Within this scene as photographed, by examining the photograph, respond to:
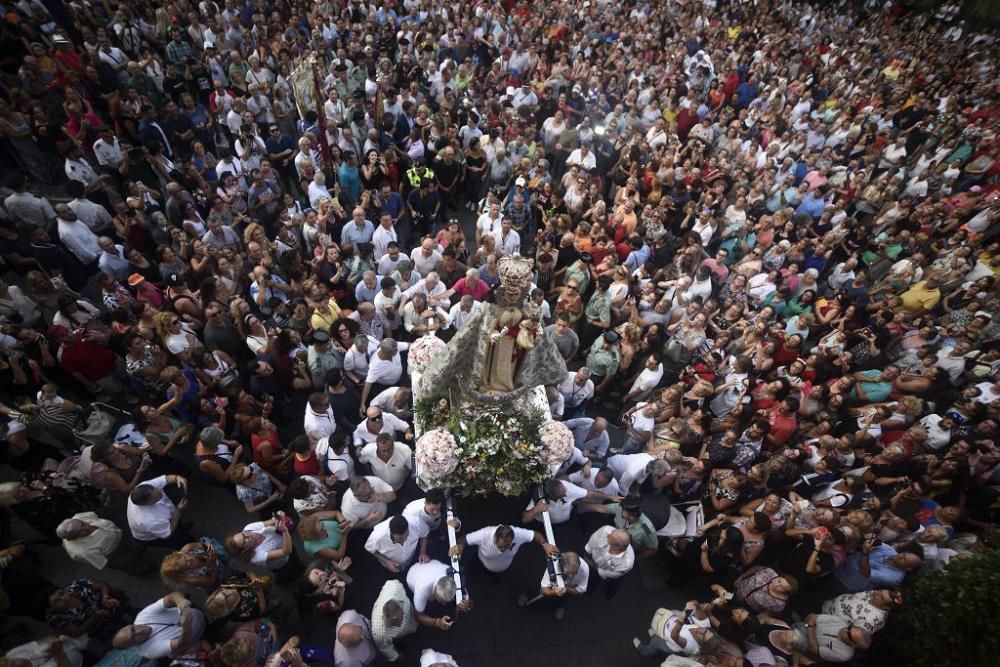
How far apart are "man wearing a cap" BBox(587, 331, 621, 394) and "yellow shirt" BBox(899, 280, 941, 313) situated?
7004mm

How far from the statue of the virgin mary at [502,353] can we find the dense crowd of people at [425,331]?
1.30 meters

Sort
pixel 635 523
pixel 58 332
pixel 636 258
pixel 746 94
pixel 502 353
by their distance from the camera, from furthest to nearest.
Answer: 1. pixel 746 94
2. pixel 636 258
3. pixel 58 332
4. pixel 635 523
5. pixel 502 353

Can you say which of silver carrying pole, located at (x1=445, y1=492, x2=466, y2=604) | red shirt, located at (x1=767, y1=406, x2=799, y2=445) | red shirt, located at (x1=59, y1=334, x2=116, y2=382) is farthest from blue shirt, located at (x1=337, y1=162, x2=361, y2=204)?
red shirt, located at (x1=767, y1=406, x2=799, y2=445)

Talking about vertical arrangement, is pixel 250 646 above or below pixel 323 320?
below

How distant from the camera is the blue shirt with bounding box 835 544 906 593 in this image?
654 cm

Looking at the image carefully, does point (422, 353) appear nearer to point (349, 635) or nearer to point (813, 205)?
point (349, 635)

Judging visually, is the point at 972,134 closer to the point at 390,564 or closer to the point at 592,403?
the point at 592,403

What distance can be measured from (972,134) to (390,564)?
1998 centimetres

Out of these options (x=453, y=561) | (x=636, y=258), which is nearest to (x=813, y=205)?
(x=636, y=258)

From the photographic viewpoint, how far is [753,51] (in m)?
19.3

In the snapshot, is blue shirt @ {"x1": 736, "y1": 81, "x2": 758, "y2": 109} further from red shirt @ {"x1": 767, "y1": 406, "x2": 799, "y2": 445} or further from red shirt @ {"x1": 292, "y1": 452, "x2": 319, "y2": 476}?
red shirt @ {"x1": 292, "y1": 452, "x2": 319, "y2": 476}

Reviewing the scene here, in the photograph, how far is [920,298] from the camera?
1018cm

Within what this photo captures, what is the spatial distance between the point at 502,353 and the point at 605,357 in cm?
341

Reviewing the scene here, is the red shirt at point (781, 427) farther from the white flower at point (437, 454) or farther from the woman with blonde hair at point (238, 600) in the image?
the woman with blonde hair at point (238, 600)
